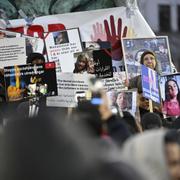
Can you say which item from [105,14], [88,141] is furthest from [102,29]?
[88,141]

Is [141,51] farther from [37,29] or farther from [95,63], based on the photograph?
[37,29]

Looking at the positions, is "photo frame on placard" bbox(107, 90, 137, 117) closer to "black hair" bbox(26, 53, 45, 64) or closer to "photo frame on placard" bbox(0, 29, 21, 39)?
"black hair" bbox(26, 53, 45, 64)

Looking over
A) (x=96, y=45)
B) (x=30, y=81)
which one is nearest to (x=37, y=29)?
(x=96, y=45)

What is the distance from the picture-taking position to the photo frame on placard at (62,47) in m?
7.96

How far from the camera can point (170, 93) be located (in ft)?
25.7

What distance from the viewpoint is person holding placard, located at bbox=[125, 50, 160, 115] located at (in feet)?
24.9

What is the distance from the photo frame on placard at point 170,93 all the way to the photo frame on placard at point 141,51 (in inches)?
8.6

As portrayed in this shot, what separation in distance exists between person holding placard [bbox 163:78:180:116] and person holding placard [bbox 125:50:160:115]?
20cm

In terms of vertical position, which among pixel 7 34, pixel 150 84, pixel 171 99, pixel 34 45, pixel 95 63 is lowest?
pixel 171 99

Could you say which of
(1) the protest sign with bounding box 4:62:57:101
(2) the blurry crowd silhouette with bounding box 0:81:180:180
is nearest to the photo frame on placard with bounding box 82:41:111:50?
(1) the protest sign with bounding box 4:62:57:101

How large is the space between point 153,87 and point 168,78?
17.5 inches

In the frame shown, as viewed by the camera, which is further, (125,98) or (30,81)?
(125,98)

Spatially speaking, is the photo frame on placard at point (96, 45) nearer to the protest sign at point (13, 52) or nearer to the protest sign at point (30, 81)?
the protest sign at point (13, 52)

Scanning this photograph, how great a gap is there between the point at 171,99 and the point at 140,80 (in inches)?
16.5
